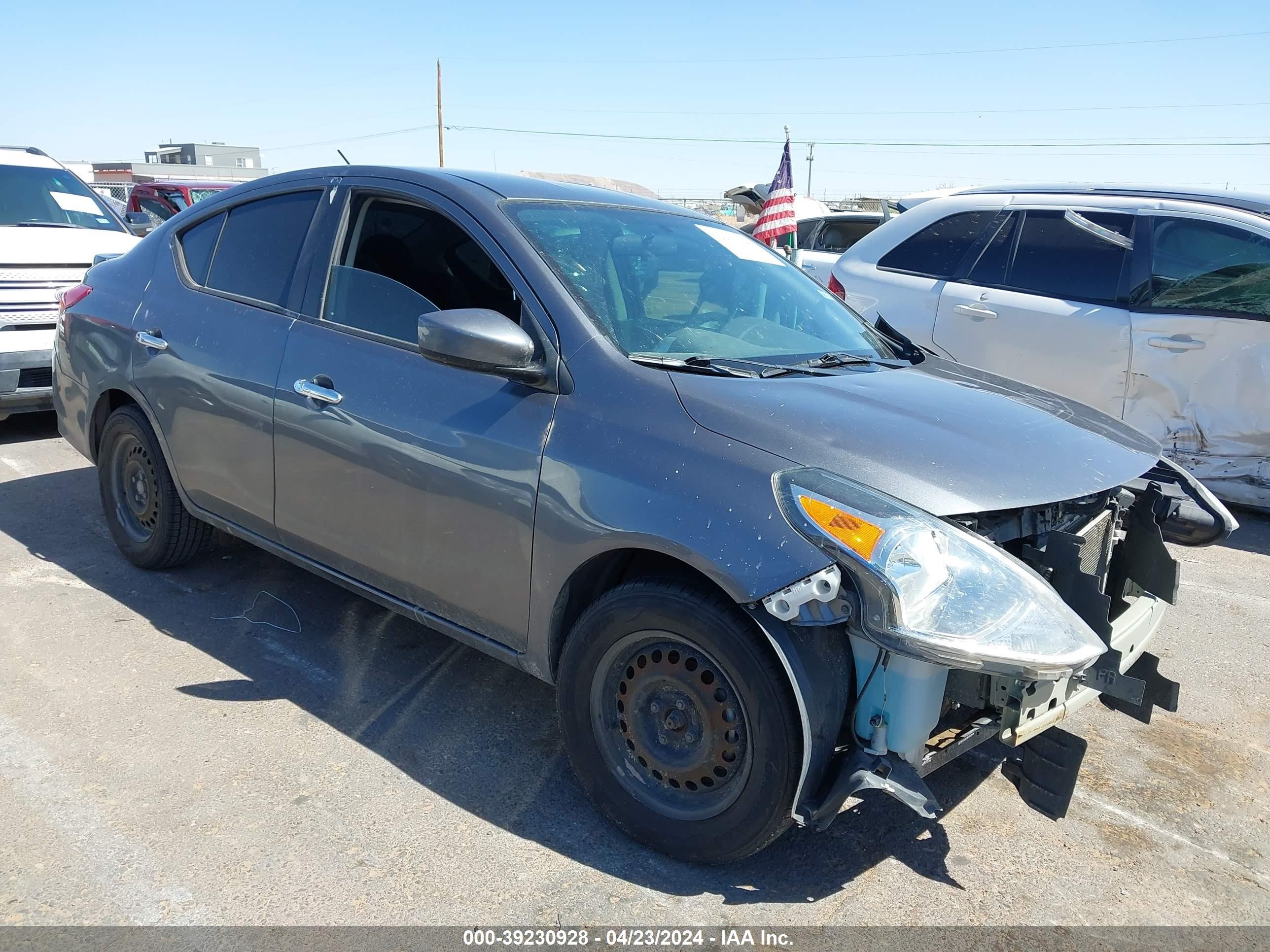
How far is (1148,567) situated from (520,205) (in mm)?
2200

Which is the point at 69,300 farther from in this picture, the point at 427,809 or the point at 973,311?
the point at 973,311

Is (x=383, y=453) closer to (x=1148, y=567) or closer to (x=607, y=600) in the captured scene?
(x=607, y=600)

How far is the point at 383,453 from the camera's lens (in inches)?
125

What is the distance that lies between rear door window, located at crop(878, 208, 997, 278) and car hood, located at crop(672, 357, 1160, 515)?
12.2 ft

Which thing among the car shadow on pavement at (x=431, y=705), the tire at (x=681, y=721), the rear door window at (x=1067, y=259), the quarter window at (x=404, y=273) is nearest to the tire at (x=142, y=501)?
the car shadow on pavement at (x=431, y=705)

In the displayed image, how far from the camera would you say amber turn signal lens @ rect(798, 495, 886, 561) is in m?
2.26

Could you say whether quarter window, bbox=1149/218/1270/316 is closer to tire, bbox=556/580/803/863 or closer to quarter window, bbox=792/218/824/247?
tire, bbox=556/580/803/863

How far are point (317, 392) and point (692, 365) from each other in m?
1.33

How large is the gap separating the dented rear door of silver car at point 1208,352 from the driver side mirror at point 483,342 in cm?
A: 445

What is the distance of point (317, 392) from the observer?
3398 millimetres

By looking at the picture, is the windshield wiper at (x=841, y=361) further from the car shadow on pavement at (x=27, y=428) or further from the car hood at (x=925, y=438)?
the car shadow on pavement at (x=27, y=428)

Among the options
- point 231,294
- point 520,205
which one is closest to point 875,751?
point 520,205

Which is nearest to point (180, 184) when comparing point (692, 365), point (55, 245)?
point (55, 245)

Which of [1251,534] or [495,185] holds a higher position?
[495,185]
